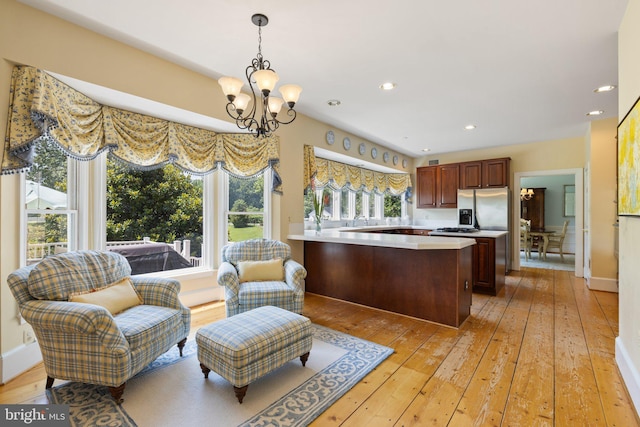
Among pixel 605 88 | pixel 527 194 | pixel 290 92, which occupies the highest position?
pixel 605 88

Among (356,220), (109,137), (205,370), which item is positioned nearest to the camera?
(205,370)

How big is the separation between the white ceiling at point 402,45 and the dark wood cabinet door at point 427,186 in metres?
2.77

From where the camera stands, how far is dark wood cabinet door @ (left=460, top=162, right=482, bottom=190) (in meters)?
5.96

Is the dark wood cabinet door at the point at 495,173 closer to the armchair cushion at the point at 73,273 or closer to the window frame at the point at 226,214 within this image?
the window frame at the point at 226,214

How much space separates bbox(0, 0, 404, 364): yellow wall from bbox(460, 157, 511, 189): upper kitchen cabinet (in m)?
4.99

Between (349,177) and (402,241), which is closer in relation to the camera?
(402,241)

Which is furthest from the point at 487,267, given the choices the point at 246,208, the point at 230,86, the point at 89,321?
the point at 89,321

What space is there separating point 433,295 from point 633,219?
170 centimetres

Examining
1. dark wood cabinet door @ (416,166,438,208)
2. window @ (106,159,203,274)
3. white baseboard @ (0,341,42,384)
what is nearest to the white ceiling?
window @ (106,159,203,274)

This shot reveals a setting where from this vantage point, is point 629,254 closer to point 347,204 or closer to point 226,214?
point 226,214

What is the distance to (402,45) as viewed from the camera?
2.46 metres

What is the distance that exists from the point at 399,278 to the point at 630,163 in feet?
7.02

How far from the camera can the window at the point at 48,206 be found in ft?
8.00

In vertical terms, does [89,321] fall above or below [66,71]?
below
